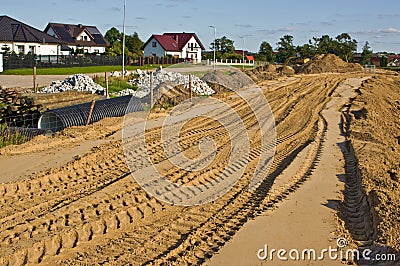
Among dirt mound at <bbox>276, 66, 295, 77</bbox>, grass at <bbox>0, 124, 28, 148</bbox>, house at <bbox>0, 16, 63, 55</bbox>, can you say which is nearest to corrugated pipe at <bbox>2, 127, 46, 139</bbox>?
grass at <bbox>0, 124, 28, 148</bbox>

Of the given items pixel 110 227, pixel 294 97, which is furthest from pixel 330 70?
pixel 110 227

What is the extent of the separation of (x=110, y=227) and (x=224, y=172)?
431cm

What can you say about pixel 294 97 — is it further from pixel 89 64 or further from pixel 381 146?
pixel 89 64

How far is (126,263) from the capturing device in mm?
6945

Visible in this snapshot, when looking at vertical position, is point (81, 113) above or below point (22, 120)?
above

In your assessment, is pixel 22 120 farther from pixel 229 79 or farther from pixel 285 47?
pixel 285 47

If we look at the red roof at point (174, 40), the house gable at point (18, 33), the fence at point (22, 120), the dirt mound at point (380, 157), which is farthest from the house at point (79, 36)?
the fence at point (22, 120)

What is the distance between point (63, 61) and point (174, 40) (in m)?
42.0

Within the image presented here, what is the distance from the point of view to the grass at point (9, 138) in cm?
1489

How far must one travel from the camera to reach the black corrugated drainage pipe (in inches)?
675

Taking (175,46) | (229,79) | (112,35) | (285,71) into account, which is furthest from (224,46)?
(229,79)

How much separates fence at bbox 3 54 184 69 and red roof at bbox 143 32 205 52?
19.4 metres

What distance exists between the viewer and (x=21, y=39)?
59969mm

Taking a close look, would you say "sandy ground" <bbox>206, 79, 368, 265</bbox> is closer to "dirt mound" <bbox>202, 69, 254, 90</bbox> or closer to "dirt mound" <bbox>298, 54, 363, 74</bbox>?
"dirt mound" <bbox>202, 69, 254, 90</bbox>
